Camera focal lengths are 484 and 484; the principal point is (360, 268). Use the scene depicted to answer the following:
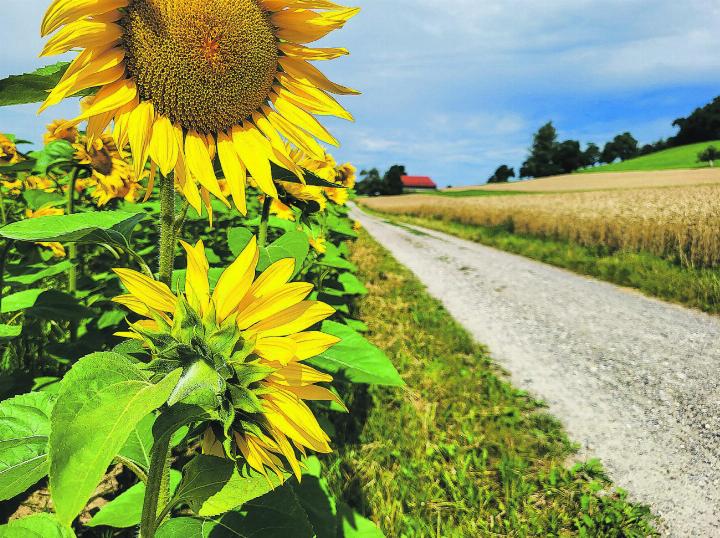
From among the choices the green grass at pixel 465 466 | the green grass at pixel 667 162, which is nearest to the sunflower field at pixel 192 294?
the green grass at pixel 465 466

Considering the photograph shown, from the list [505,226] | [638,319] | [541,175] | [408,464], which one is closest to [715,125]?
[541,175]

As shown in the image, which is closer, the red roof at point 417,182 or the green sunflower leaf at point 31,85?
the green sunflower leaf at point 31,85

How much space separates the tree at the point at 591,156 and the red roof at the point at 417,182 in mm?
29404

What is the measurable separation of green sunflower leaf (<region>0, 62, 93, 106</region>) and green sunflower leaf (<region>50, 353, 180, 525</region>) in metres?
0.51

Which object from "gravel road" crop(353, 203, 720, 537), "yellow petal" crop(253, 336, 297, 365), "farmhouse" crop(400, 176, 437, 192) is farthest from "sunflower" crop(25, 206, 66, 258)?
"farmhouse" crop(400, 176, 437, 192)

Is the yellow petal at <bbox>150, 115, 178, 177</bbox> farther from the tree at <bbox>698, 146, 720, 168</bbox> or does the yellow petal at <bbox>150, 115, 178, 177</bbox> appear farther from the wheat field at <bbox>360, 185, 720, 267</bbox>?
the tree at <bbox>698, 146, 720, 168</bbox>

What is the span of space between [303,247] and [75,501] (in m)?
0.92

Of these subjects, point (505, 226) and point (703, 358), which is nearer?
point (703, 358)

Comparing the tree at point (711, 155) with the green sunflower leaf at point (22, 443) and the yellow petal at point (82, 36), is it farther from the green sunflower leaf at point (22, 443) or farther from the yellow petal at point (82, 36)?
the green sunflower leaf at point (22, 443)

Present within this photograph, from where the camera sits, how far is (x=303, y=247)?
1379 mm

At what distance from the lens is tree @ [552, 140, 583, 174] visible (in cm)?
8612

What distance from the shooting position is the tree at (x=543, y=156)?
286ft

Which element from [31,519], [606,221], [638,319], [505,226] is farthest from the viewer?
[505,226]

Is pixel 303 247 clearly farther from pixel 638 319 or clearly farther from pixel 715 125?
pixel 715 125
